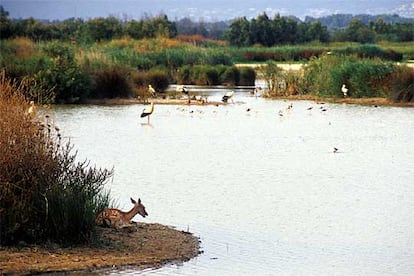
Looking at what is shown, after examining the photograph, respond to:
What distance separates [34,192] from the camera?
33.0 ft

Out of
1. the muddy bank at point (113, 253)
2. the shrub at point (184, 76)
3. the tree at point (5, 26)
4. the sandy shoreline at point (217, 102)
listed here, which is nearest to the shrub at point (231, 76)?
the shrub at point (184, 76)

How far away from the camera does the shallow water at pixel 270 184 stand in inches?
430

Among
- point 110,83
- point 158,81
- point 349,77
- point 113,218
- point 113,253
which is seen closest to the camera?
point 113,253

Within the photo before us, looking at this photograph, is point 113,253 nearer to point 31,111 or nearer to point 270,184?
point 31,111

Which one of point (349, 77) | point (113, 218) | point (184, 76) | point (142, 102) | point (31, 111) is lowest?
point (142, 102)

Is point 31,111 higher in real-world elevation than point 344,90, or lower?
higher

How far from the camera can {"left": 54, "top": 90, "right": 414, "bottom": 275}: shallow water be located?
35.9 feet

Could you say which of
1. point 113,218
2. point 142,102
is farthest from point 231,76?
point 113,218

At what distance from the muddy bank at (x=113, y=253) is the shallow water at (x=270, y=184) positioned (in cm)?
25

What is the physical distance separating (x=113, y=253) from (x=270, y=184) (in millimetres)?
6297

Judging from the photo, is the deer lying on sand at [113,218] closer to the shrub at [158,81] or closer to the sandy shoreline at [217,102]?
the sandy shoreline at [217,102]

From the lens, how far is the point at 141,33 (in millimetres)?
72688

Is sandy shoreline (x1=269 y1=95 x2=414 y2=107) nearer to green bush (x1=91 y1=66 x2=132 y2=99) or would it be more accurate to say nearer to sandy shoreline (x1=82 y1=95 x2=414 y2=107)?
sandy shoreline (x1=82 y1=95 x2=414 y2=107)

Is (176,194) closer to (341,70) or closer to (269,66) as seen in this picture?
(341,70)
